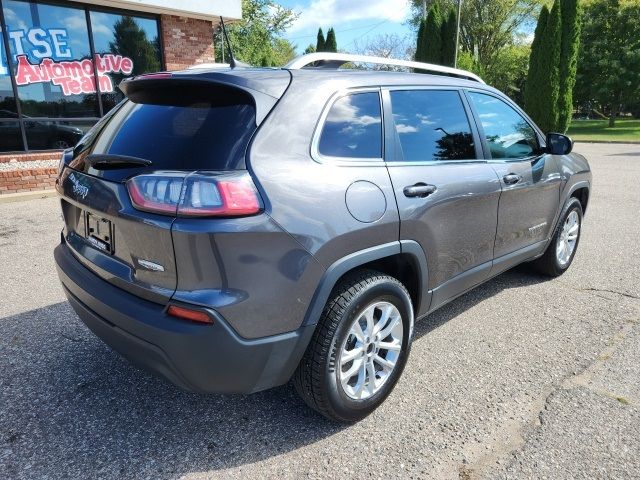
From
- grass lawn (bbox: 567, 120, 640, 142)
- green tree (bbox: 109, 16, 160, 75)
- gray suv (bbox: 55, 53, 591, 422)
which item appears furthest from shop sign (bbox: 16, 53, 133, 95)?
grass lawn (bbox: 567, 120, 640, 142)

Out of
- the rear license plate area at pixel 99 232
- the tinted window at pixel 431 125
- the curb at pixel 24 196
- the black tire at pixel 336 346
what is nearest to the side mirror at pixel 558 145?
the tinted window at pixel 431 125

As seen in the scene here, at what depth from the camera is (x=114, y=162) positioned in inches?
85.0

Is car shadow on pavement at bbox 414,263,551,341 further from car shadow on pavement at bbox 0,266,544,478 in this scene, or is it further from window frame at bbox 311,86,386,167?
window frame at bbox 311,86,386,167

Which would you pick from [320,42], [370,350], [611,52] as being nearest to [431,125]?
[370,350]

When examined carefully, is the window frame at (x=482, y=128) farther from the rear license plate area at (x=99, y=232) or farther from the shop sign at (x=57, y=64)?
the shop sign at (x=57, y=64)

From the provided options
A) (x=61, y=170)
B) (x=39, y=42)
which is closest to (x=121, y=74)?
(x=39, y=42)

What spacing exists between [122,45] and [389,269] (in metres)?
10.3

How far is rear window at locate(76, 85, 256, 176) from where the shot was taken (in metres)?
1.98

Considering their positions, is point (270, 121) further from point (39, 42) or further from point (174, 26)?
point (174, 26)

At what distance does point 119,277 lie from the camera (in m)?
2.16

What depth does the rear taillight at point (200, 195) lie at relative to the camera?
1.86m

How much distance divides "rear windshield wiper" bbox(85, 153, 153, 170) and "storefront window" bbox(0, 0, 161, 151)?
8444mm

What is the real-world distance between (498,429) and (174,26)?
450 inches

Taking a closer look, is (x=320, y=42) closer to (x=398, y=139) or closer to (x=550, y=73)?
(x=550, y=73)
